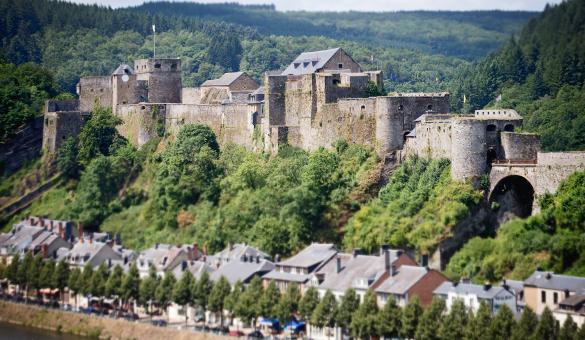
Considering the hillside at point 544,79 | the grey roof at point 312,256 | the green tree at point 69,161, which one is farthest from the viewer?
the green tree at point 69,161

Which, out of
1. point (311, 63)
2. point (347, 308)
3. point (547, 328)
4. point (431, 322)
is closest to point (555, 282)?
point (547, 328)

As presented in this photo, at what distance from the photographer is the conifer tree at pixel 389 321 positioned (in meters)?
62.8

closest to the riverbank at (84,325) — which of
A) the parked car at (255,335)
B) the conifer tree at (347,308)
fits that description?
the parked car at (255,335)

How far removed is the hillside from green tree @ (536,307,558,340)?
2940 centimetres

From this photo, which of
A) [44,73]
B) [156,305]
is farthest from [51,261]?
[44,73]

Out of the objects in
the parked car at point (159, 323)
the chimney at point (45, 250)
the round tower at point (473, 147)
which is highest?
the round tower at point (473, 147)

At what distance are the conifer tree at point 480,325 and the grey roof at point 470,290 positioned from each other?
269 cm

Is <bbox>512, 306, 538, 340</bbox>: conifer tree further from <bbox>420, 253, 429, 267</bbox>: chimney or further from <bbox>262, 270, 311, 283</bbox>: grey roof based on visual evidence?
<bbox>262, 270, 311, 283</bbox>: grey roof

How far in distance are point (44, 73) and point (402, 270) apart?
186ft

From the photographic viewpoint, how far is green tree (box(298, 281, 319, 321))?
2650 inches

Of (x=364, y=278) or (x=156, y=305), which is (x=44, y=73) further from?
(x=364, y=278)

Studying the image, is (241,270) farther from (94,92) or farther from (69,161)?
(94,92)

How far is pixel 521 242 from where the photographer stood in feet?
221

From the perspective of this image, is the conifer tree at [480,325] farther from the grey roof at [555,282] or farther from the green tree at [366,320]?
the green tree at [366,320]
